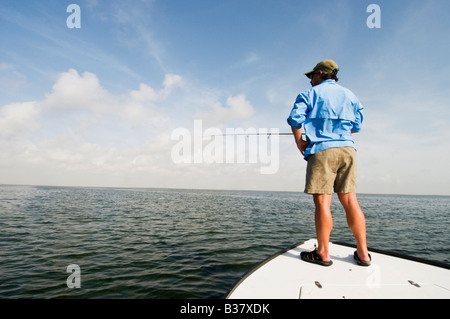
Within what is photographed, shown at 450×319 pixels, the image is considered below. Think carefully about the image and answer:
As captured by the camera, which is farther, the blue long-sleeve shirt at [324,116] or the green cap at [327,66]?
the green cap at [327,66]

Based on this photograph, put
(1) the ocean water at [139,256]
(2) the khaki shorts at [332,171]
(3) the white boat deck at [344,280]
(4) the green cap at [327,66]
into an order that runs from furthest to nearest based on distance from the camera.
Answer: (1) the ocean water at [139,256] < (4) the green cap at [327,66] < (2) the khaki shorts at [332,171] < (3) the white boat deck at [344,280]

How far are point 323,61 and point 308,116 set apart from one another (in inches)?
39.9

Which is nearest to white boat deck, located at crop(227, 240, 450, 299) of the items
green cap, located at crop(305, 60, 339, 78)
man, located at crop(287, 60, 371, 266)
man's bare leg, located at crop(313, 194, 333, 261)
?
man, located at crop(287, 60, 371, 266)

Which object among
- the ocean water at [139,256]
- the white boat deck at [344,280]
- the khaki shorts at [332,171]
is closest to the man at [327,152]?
the khaki shorts at [332,171]

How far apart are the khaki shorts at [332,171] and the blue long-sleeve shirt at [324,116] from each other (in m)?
0.10

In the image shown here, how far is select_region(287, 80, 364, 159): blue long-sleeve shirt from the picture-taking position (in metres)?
Answer: 3.01

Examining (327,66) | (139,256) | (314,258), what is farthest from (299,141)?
(139,256)

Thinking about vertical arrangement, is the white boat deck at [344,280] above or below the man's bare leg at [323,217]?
below

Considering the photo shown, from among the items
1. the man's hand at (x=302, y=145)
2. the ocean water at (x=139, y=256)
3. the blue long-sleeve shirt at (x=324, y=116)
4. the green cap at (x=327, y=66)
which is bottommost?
the ocean water at (x=139, y=256)

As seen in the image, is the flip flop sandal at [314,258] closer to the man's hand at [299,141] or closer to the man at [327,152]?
the man at [327,152]

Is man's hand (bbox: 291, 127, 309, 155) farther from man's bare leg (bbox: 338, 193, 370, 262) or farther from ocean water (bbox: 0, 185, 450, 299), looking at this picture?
ocean water (bbox: 0, 185, 450, 299)

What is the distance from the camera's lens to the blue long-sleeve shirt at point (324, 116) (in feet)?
9.87

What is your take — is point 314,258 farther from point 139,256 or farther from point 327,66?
point 139,256

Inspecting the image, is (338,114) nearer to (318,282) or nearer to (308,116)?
(308,116)
